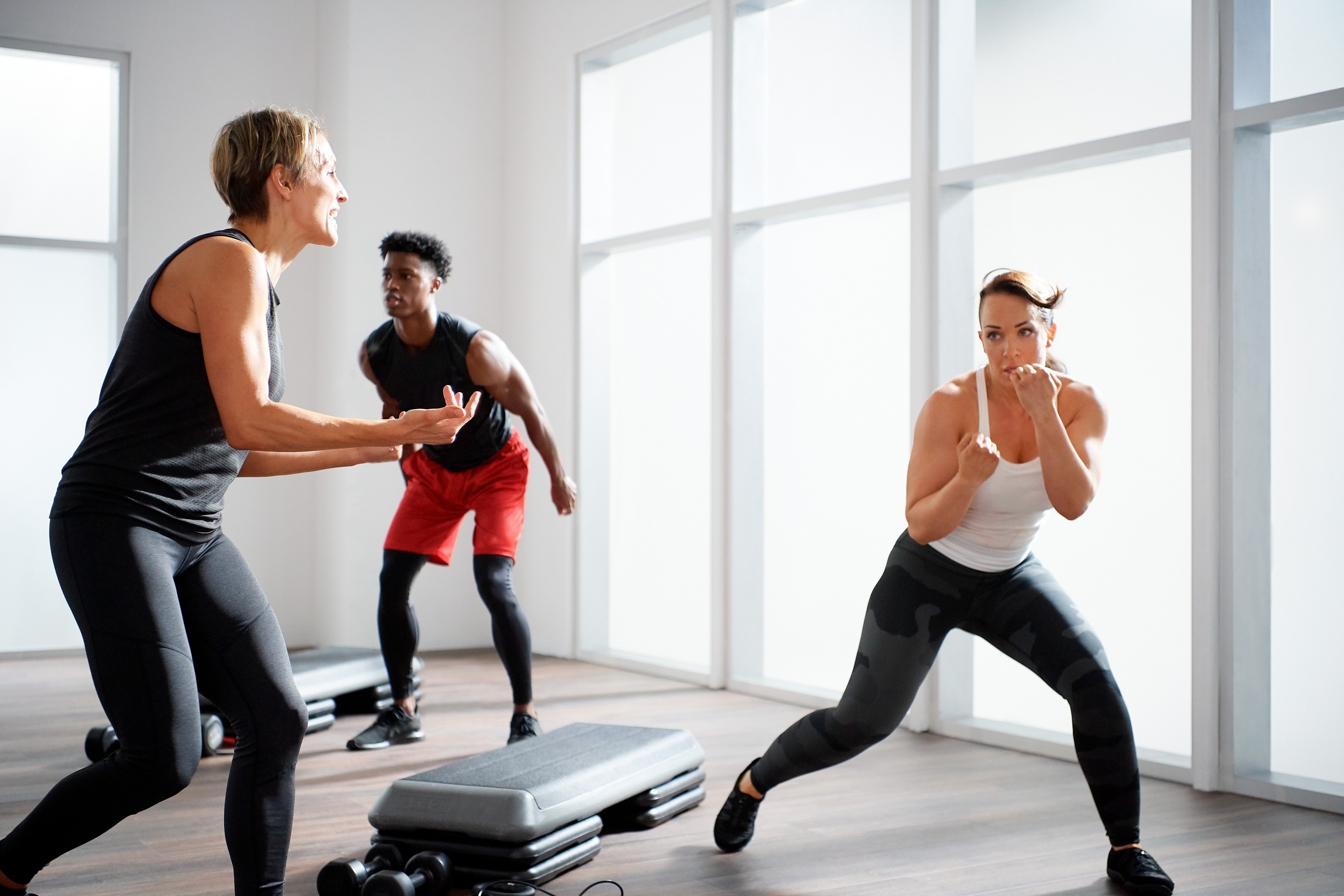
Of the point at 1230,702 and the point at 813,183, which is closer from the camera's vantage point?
the point at 1230,702

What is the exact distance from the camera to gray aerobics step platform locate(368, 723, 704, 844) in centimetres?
231

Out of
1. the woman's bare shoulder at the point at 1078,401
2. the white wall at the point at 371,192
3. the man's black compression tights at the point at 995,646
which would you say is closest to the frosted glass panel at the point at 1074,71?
the woman's bare shoulder at the point at 1078,401

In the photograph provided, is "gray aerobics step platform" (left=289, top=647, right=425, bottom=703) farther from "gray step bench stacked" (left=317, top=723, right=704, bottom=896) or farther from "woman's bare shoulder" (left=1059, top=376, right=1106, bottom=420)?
"woman's bare shoulder" (left=1059, top=376, right=1106, bottom=420)

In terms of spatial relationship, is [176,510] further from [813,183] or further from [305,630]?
[305,630]

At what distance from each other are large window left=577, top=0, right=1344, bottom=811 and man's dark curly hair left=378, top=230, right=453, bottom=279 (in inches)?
58.5

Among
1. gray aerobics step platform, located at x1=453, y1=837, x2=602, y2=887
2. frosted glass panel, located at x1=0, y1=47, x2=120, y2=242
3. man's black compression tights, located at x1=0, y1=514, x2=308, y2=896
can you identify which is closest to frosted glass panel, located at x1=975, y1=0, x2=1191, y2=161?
gray aerobics step platform, located at x1=453, y1=837, x2=602, y2=887

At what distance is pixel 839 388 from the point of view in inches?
194

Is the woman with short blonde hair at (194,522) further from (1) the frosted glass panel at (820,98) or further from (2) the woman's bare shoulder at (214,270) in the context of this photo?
(1) the frosted glass panel at (820,98)

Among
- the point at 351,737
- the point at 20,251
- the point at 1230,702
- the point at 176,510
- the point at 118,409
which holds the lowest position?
the point at 351,737

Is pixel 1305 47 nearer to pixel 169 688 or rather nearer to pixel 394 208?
pixel 169 688

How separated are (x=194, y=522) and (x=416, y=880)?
0.89 meters

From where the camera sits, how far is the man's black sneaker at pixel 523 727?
140 inches

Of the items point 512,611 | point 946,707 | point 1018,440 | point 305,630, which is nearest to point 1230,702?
point 946,707

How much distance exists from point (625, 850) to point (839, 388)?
2.72m
